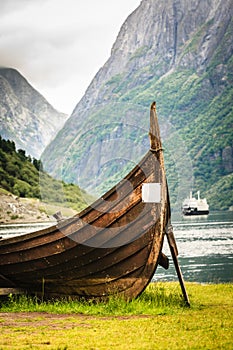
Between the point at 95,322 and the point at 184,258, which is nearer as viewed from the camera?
the point at 95,322

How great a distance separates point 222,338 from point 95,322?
246cm

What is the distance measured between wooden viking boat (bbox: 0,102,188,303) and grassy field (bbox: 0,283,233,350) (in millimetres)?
489

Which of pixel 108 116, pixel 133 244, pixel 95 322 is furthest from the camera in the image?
pixel 108 116

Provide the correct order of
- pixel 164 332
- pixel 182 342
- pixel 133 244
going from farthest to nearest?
pixel 133 244
pixel 164 332
pixel 182 342

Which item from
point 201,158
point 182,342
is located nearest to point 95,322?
point 182,342

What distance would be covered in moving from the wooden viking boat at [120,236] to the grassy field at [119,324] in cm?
49

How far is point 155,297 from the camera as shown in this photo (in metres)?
13.4

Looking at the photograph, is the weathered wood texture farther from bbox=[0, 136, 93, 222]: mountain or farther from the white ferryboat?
the white ferryboat

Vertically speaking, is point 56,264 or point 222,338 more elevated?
point 56,264

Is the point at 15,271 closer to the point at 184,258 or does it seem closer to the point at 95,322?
the point at 95,322

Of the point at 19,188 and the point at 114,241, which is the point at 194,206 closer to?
the point at 19,188

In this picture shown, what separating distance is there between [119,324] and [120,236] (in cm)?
254

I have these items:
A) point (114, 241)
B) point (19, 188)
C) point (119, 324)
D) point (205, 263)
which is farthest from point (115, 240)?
point (19, 188)

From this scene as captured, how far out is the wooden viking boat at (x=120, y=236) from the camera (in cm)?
1248
